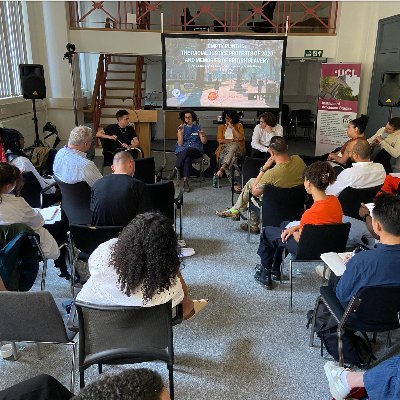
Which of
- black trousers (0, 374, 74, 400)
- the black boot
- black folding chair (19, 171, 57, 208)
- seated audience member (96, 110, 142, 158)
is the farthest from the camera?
seated audience member (96, 110, 142, 158)

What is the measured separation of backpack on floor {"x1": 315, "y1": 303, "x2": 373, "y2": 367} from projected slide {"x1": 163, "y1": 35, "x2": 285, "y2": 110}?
4.80 metres

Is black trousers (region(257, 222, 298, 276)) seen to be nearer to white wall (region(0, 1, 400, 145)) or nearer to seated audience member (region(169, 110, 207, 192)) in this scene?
seated audience member (region(169, 110, 207, 192))

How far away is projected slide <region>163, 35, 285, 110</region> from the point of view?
637 centimetres

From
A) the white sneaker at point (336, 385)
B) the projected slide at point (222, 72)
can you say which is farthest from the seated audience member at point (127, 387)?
the projected slide at point (222, 72)

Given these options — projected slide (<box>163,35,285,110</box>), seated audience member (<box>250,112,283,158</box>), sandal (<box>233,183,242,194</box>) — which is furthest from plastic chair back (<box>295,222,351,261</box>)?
projected slide (<box>163,35,285,110</box>)

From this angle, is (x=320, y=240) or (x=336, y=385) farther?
(x=320, y=240)

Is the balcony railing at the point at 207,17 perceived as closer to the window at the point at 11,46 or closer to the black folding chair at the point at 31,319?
the window at the point at 11,46

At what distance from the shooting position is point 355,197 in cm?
343

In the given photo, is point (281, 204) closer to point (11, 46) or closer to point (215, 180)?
point (215, 180)

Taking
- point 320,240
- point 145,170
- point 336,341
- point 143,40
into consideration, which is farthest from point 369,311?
point 143,40

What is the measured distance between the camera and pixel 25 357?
2418 millimetres

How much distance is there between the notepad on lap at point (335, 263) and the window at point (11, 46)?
6169mm

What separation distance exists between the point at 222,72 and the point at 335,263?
495 cm

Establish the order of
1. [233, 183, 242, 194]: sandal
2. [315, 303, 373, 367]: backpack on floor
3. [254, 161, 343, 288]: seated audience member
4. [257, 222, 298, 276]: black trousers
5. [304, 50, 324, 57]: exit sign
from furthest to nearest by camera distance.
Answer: [304, 50, 324, 57]: exit sign, [233, 183, 242, 194]: sandal, [257, 222, 298, 276]: black trousers, [254, 161, 343, 288]: seated audience member, [315, 303, 373, 367]: backpack on floor
